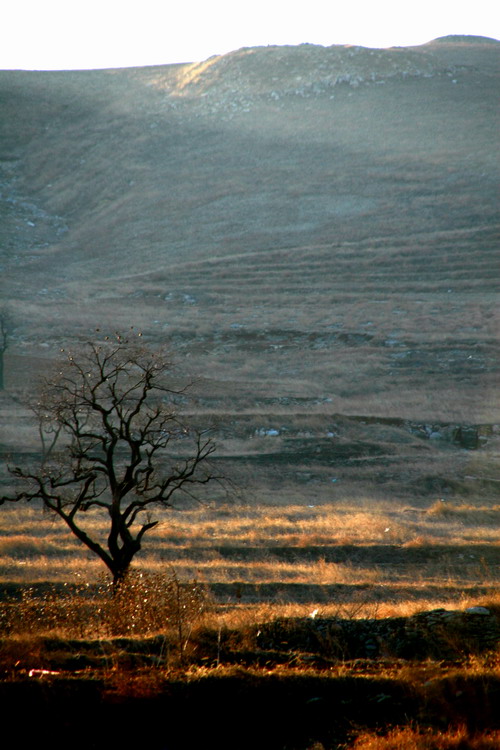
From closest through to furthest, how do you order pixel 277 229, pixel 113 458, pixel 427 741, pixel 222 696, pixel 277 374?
pixel 427 741 < pixel 222 696 < pixel 113 458 < pixel 277 374 < pixel 277 229

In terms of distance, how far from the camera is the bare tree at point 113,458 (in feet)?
38.4

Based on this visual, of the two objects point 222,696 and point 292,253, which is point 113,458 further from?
point 292,253

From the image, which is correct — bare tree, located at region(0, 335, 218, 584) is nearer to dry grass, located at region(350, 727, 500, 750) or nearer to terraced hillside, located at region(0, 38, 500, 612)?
terraced hillside, located at region(0, 38, 500, 612)

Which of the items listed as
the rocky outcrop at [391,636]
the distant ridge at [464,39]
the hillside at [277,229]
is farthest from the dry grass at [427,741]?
the distant ridge at [464,39]

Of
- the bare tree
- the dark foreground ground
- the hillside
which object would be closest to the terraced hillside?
the hillside

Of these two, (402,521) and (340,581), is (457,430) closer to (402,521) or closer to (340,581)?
(402,521)

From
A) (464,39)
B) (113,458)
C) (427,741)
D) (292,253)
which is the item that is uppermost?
(464,39)

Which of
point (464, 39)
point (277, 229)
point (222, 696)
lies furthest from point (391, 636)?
point (464, 39)

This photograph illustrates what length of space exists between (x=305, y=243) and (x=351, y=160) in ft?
75.9

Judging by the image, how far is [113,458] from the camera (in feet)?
99.3

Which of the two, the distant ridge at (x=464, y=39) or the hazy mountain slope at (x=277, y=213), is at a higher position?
the distant ridge at (x=464, y=39)

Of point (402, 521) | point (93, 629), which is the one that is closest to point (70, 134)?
point (402, 521)

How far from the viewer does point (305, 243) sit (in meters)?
70.2

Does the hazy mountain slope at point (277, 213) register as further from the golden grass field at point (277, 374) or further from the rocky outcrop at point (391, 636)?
the rocky outcrop at point (391, 636)
